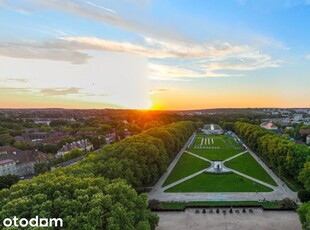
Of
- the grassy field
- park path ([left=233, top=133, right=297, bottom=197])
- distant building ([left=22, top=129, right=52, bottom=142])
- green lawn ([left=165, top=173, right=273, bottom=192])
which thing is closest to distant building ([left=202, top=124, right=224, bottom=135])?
park path ([left=233, top=133, right=297, bottom=197])

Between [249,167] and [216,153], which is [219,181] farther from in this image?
[216,153]

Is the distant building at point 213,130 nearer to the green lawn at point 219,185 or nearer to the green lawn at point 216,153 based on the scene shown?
the green lawn at point 216,153

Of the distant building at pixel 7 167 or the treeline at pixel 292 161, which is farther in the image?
the distant building at pixel 7 167

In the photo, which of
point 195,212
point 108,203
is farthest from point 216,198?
point 108,203

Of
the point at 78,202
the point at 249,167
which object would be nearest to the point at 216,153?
the point at 249,167

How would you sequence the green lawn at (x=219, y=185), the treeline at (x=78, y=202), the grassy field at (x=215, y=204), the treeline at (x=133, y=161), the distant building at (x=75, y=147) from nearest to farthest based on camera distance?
the treeline at (x=78, y=202) → the treeline at (x=133, y=161) → the grassy field at (x=215, y=204) → the green lawn at (x=219, y=185) → the distant building at (x=75, y=147)

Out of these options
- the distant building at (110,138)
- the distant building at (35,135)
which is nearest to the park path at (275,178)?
the distant building at (110,138)

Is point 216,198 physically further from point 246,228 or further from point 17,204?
point 17,204
